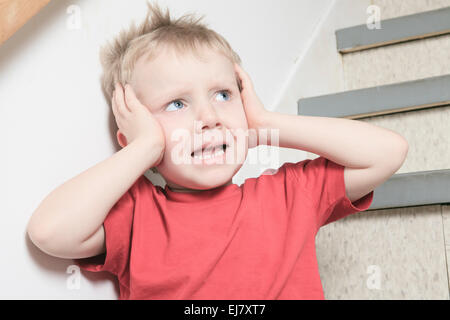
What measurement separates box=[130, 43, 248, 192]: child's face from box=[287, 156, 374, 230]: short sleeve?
0.13 meters

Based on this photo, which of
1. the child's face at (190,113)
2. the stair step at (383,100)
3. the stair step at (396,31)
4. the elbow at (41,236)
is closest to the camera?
the elbow at (41,236)

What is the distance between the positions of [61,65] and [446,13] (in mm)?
1167

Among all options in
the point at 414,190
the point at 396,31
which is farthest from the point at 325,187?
the point at 396,31

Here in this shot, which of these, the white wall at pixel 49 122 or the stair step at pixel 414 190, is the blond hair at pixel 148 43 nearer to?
the white wall at pixel 49 122

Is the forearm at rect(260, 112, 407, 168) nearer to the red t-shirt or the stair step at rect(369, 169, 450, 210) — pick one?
the red t-shirt

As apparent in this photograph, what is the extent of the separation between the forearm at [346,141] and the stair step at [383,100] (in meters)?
0.51

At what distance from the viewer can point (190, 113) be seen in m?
0.88

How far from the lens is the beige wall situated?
1.15 m

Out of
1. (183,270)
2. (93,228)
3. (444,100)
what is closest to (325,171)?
(183,270)

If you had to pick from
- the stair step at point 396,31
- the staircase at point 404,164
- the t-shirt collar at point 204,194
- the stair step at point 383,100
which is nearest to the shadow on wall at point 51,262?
the t-shirt collar at point 204,194

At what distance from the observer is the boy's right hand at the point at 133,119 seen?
2.82 feet

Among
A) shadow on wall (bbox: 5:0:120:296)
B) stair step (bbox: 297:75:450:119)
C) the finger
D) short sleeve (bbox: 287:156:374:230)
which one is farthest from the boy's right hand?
stair step (bbox: 297:75:450:119)
